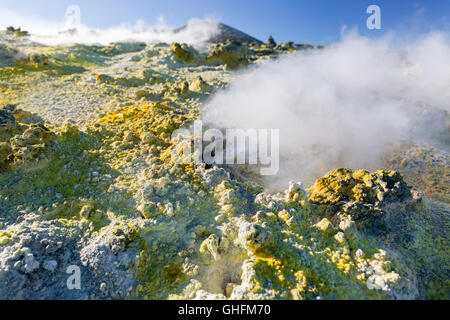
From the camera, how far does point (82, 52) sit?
45.4 ft

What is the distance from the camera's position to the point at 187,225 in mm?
3832

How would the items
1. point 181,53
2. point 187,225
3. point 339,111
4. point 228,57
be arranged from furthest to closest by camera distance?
point 228,57, point 181,53, point 339,111, point 187,225

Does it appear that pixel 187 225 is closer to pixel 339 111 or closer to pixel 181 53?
pixel 339 111

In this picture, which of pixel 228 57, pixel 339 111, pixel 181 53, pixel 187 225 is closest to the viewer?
pixel 187 225

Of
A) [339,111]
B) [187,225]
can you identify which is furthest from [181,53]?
[187,225]

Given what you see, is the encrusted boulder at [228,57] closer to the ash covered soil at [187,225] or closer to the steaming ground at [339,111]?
the steaming ground at [339,111]

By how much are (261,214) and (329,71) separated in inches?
429

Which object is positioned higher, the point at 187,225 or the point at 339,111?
the point at 339,111

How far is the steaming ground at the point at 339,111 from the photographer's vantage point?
A: 6.63m

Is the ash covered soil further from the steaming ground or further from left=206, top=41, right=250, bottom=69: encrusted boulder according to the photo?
left=206, top=41, right=250, bottom=69: encrusted boulder

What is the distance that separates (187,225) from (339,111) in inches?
267

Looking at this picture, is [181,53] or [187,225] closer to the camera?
[187,225]

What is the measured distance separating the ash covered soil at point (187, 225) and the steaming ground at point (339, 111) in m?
1.17

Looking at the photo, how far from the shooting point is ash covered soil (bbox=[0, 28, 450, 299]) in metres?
3.13
